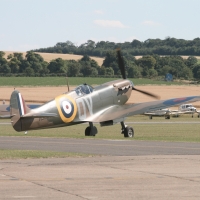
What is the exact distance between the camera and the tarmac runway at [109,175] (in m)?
15.8

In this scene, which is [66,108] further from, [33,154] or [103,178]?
[103,178]

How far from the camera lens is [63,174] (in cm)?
1914

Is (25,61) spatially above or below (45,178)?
above

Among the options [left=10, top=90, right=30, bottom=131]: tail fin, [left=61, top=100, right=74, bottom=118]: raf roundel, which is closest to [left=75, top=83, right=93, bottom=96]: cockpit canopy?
[left=61, top=100, right=74, bottom=118]: raf roundel

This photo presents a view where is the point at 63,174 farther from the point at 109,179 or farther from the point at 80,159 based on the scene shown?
the point at 80,159

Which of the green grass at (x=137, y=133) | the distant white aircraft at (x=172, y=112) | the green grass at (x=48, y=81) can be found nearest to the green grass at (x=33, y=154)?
the green grass at (x=137, y=133)

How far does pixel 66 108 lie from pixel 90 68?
397 ft

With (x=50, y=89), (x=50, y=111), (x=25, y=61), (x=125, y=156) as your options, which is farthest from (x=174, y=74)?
(x=125, y=156)

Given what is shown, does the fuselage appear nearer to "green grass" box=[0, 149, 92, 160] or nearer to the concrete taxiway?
"green grass" box=[0, 149, 92, 160]

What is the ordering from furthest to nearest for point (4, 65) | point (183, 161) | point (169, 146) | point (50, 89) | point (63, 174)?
point (4, 65)
point (50, 89)
point (169, 146)
point (183, 161)
point (63, 174)

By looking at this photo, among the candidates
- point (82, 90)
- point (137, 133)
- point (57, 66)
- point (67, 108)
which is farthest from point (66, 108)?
point (57, 66)

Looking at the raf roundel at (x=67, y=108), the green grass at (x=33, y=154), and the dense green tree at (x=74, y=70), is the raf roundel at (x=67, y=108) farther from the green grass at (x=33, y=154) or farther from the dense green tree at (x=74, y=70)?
the dense green tree at (x=74, y=70)

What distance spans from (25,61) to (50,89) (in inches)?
1844

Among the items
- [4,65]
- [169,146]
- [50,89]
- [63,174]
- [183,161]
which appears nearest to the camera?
[63,174]
